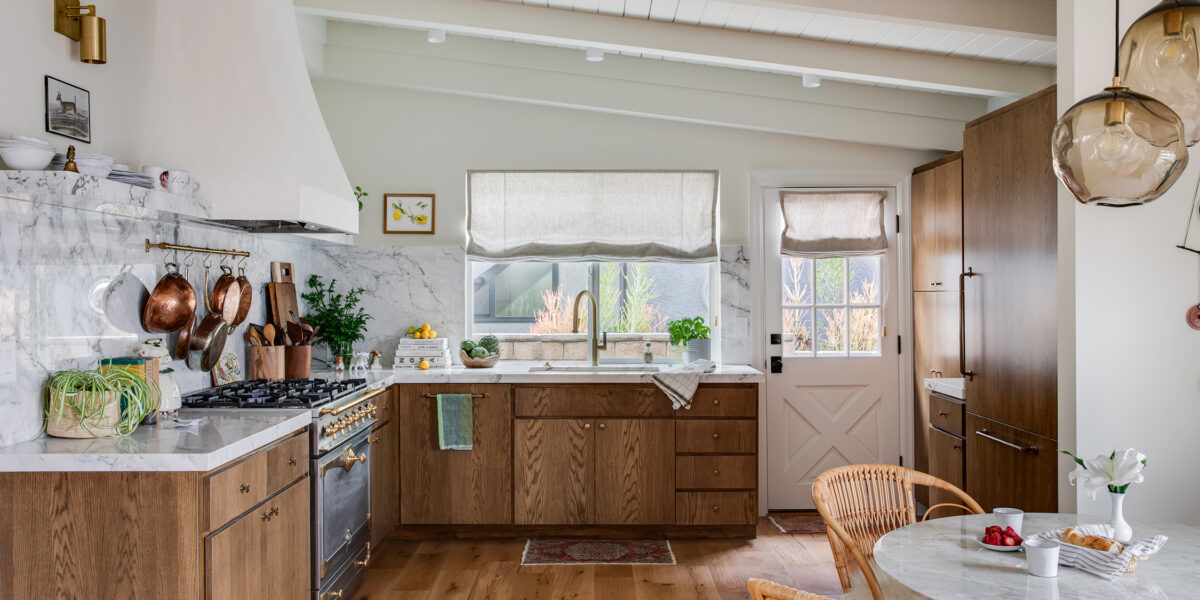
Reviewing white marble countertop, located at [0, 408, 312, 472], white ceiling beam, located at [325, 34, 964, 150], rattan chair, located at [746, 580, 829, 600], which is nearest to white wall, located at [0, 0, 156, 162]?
white marble countertop, located at [0, 408, 312, 472]

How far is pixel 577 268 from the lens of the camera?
16.1 ft

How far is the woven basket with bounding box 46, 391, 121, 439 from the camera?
7.79ft

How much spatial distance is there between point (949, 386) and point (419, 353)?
2.92 metres

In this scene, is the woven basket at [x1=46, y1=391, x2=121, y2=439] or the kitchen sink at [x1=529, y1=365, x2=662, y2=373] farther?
the kitchen sink at [x1=529, y1=365, x2=662, y2=373]

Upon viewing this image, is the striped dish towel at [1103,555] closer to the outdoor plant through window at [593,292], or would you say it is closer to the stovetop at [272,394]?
the stovetop at [272,394]

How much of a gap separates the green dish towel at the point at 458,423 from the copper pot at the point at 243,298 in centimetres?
→ 107

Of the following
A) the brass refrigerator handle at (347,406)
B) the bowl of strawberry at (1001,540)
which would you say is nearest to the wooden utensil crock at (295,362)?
the brass refrigerator handle at (347,406)

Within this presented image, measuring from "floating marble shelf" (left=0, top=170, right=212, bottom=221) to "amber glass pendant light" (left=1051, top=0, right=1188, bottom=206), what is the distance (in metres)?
2.53

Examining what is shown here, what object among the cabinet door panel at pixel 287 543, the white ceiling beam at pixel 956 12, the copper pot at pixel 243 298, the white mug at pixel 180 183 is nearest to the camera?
the cabinet door panel at pixel 287 543

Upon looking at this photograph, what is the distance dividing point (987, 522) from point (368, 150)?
392cm

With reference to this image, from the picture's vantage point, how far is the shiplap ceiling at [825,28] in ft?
11.5

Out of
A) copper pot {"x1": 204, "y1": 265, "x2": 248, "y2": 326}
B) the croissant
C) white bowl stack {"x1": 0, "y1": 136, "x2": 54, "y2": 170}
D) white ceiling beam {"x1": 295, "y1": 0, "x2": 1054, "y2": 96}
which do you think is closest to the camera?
the croissant

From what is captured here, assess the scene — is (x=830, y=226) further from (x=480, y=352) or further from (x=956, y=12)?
(x=480, y=352)

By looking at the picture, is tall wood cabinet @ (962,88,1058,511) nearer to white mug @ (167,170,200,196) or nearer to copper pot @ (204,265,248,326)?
white mug @ (167,170,200,196)
